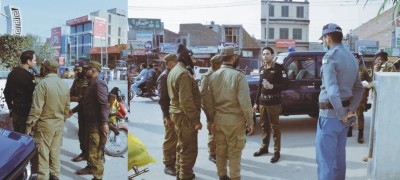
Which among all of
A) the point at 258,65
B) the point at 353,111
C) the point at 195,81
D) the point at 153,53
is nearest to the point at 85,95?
the point at 153,53

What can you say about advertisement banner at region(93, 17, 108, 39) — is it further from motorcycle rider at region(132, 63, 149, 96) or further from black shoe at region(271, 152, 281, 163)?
black shoe at region(271, 152, 281, 163)

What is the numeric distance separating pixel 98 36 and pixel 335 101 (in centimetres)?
129

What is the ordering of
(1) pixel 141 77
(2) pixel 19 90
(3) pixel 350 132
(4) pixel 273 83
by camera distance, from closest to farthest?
(2) pixel 19 90
(1) pixel 141 77
(4) pixel 273 83
(3) pixel 350 132

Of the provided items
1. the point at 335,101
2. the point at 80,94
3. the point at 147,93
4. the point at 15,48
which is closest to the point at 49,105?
the point at 80,94

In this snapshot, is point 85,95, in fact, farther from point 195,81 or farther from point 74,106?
point 195,81

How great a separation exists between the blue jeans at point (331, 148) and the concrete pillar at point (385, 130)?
0.59ft

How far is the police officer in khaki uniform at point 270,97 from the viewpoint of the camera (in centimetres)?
237

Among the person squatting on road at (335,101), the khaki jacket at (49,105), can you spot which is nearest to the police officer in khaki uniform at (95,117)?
the khaki jacket at (49,105)

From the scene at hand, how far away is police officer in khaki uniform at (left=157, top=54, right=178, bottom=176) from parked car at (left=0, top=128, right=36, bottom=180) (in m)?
0.84

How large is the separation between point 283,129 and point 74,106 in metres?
1.21

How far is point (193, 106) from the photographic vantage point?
2764 millimetres

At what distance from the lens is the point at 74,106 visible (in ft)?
7.36

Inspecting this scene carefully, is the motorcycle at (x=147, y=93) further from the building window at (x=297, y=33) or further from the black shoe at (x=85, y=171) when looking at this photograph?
the building window at (x=297, y=33)

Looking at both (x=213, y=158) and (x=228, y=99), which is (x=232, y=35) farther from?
(x=213, y=158)
